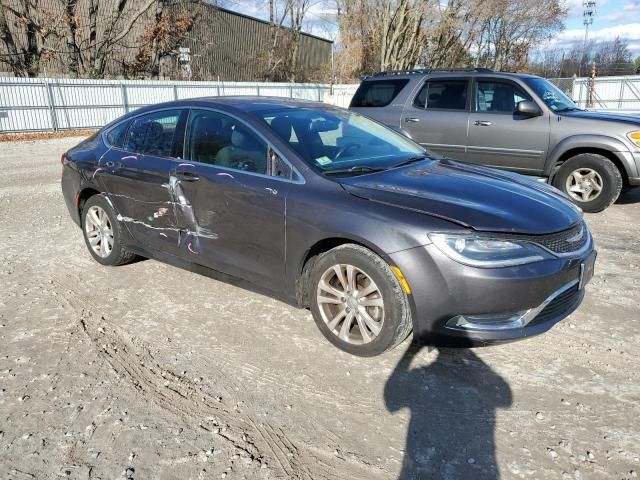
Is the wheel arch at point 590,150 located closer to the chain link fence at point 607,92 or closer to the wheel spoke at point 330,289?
the wheel spoke at point 330,289

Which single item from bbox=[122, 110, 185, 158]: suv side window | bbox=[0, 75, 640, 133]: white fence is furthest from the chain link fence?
bbox=[122, 110, 185, 158]: suv side window

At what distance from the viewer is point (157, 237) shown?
14.4 feet

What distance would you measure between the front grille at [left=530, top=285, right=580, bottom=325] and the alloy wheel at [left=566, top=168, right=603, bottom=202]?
423cm

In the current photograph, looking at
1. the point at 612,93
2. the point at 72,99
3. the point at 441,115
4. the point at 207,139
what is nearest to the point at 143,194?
the point at 207,139

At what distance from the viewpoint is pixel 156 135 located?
4504 mm

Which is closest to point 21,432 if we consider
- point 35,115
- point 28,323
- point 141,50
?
point 28,323

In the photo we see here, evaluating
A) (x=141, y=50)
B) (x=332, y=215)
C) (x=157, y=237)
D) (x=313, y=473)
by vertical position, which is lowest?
(x=313, y=473)

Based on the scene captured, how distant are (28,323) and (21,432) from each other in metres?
1.42

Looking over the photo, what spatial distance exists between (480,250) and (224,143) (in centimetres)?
210

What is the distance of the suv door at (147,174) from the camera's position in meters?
4.26

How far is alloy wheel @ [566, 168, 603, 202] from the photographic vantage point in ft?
22.7

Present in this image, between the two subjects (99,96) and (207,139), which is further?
(99,96)

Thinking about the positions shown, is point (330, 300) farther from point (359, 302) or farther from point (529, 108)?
point (529, 108)

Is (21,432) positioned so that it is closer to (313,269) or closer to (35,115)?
(313,269)
